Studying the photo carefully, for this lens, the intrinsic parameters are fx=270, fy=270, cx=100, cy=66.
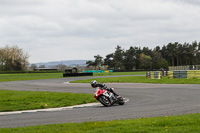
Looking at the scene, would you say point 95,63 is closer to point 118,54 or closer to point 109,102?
point 118,54

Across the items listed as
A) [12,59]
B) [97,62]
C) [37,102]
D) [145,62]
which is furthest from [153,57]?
[37,102]

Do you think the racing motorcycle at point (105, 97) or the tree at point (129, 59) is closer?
the racing motorcycle at point (105, 97)

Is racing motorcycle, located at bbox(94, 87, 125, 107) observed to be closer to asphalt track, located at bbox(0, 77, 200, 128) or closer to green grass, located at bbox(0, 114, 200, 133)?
asphalt track, located at bbox(0, 77, 200, 128)

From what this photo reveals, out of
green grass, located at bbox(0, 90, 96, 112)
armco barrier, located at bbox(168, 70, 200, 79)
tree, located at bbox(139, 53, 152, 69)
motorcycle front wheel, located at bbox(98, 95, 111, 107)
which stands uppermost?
tree, located at bbox(139, 53, 152, 69)

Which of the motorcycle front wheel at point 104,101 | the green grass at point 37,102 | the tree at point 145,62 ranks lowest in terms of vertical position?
the green grass at point 37,102

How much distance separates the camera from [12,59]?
121938 millimetres

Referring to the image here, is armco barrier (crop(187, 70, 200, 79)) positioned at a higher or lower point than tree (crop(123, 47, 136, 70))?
lower

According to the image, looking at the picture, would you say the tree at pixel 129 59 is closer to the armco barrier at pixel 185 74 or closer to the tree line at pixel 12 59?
the tree line at pixel 12 59

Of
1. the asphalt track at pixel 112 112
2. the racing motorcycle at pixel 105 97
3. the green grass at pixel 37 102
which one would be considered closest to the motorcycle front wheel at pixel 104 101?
the racing motorcycle at pixel 105 97

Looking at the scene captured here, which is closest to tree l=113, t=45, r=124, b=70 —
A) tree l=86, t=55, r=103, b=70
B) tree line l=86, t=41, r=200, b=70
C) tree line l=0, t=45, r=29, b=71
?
tree line l=86, t=41, r=200, b=70

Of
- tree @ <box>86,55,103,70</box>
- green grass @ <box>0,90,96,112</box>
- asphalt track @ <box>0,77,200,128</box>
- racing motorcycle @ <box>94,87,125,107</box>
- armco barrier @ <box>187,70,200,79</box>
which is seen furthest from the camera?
tree @ <box>86,55,103,70</box>

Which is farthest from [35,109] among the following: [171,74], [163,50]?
[163,50]

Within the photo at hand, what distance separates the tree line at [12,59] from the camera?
122 meters

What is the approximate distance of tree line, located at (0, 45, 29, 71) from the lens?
121500mm
